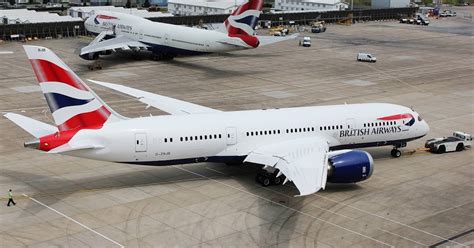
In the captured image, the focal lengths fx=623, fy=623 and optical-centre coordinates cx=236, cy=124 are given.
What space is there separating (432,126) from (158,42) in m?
43.4

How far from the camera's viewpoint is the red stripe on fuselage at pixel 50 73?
3234 cm

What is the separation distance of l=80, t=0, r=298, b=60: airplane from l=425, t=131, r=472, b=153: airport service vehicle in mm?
34246

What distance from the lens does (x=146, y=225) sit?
31.6 meters

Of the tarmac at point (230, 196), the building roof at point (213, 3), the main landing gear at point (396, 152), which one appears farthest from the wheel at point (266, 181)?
the building roof at point (213, 3)

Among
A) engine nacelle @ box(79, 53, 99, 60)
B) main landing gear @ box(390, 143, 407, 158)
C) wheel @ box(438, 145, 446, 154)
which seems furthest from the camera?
engine nacelle @ box(79, 53, 99, 60)

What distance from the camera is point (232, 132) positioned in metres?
38.5

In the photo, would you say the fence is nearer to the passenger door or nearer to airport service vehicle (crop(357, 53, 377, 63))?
airport service vehicle (crop(357, 53, 377, 63))

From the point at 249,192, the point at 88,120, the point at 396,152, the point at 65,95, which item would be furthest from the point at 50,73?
the point at 396,152

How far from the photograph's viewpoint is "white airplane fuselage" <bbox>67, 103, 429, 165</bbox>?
35656mm

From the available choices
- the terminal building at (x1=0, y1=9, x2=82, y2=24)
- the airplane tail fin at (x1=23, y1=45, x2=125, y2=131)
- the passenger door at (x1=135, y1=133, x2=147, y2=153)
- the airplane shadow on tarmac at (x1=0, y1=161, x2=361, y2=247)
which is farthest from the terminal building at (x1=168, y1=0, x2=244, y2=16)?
the airplane tail fin at (x1=23, y1=45, x2=125, y2=131)

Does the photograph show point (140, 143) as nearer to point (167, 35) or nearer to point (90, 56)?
point (90, 56)

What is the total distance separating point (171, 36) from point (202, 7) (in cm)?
8493

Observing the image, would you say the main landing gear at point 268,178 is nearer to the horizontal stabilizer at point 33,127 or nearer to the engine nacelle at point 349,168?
the engine nacelle at point 349,168

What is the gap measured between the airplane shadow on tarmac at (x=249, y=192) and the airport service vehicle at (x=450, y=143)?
10967mm
